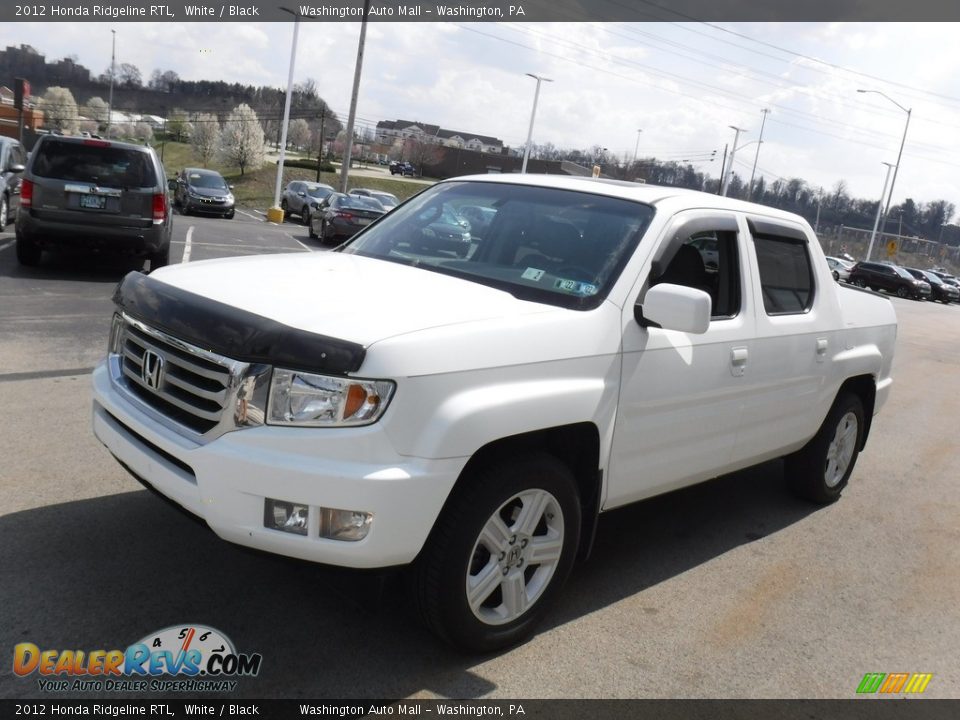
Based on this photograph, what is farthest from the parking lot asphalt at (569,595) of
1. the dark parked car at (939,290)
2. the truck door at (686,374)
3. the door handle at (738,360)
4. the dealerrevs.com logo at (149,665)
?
the dark parked car at (939,290)

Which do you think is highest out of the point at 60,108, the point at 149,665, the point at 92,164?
the point at 60,108

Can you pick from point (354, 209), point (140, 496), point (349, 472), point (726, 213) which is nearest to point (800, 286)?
point (726, 213)

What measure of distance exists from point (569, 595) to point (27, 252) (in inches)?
394

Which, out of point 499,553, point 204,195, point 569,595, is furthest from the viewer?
point 204,195

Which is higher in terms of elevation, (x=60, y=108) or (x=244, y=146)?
(x=60, y=108)

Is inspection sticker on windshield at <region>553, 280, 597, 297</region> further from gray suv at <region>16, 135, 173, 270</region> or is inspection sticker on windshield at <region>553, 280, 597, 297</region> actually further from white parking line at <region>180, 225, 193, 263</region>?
white parking line at <region>180, 225, 193, 263</region>

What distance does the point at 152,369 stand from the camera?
3.31 m

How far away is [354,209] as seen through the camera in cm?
2164

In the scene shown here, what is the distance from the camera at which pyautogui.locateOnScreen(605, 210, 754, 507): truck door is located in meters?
3.69

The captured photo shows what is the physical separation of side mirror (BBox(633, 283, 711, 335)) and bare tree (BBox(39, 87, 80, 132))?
114 metres

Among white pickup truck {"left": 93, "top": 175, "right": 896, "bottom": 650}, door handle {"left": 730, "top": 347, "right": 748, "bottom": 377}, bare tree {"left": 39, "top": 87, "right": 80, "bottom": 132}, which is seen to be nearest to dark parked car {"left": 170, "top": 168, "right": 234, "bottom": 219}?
white pickup truck {"left": 93, "top": 175, "right": 896, "bottom": 650}

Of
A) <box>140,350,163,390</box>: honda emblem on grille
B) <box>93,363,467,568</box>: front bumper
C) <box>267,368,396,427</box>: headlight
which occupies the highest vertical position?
<box>267,368,396,427</box>: headlight

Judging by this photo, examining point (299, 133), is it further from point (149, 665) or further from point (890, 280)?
point (149, 665)

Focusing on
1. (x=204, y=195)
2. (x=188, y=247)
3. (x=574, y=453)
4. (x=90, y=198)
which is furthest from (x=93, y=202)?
(x=204, y=195)
